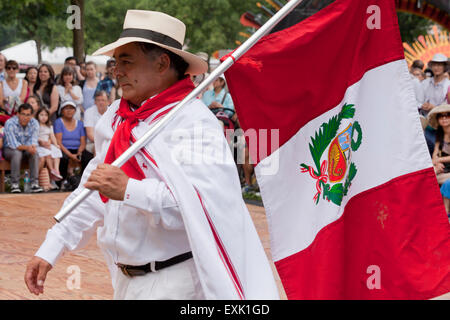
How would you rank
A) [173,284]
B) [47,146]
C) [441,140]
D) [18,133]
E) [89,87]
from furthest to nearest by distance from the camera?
[89,87] → [47,146] → [18,133] → [441,140] → [173,284]

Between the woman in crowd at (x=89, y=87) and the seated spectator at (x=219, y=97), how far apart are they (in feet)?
6.72

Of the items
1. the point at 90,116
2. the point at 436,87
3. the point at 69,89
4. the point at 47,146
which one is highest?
the point at 69,89

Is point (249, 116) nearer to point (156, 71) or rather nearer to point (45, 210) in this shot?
point (156, 71)

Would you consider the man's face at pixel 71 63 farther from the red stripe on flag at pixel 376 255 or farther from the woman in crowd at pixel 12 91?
the red stripe on flag at pixel 376 255

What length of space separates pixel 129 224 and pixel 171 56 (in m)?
0.81

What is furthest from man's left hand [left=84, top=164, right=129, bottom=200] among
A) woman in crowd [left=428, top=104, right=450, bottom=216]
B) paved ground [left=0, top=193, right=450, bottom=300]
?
woman in crowd [left=428, top=104, right=450, bottom=216]

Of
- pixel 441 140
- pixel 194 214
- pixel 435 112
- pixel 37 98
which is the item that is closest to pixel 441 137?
pixel 441 140

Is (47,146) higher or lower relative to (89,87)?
lower

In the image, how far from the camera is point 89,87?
14.3 metres

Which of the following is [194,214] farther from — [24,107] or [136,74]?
[24,107]

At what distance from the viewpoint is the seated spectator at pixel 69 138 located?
44.2ft

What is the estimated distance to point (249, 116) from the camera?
159 inches

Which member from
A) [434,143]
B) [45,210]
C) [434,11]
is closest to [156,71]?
[434,143]
